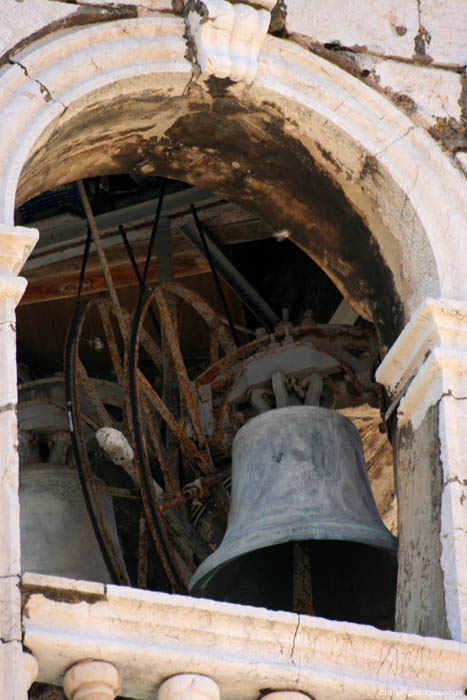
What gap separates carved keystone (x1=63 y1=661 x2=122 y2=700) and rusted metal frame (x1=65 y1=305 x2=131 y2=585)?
1.23m

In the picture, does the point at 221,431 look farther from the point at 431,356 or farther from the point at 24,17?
the point at 24,17

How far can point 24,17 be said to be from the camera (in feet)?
15.6

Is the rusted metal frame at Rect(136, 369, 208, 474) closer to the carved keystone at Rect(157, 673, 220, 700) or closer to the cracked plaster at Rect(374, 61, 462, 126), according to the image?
the cracked plaster at Rect(374, 61, 462, 126)

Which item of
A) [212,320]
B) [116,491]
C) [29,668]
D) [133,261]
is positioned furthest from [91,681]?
[133,261]

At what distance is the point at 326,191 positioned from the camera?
5137mm

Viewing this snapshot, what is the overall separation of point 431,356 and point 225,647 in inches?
40.5

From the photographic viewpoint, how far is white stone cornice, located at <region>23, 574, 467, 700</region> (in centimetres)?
397

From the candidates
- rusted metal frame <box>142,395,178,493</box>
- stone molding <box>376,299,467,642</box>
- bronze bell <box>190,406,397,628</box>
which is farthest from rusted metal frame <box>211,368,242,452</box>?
stone molding <box>376,299,467,642</box>

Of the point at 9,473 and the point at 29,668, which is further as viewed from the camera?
the point at 9,473

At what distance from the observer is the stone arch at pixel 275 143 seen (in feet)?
15.6

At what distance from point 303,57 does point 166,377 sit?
131 centimetres

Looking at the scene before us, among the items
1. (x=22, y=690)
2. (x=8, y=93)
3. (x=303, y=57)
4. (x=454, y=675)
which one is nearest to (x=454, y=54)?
(x=303, y=57)

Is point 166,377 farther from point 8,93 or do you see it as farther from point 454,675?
point 454,675

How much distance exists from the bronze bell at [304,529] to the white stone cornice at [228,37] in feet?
3.17
